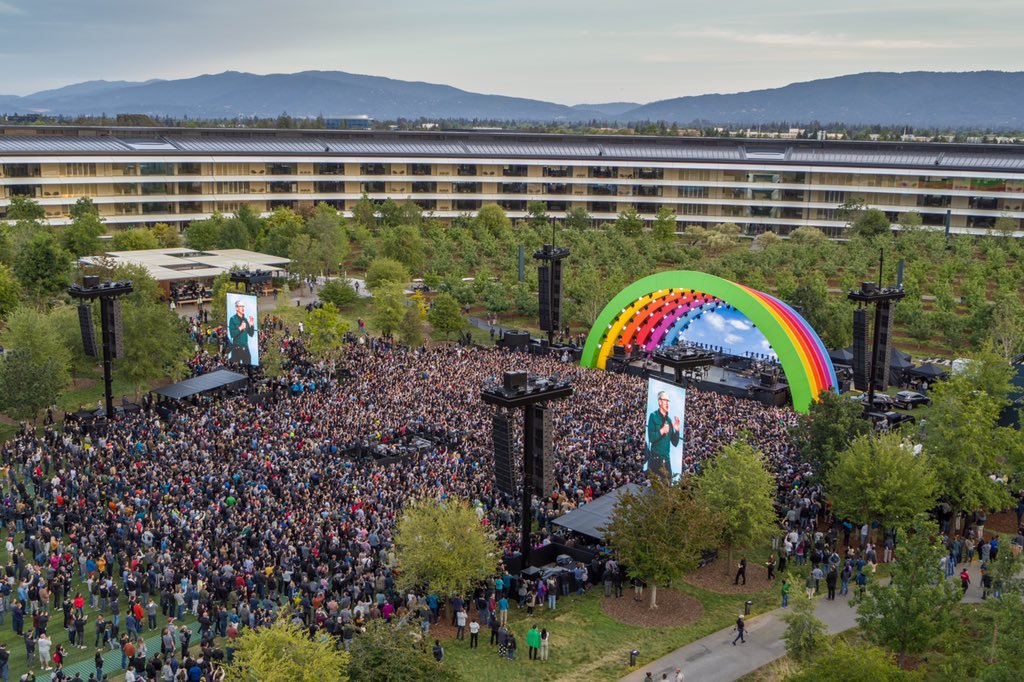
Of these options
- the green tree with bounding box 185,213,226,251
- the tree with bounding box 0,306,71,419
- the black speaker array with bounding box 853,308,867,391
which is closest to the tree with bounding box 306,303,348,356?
the tree with bounding box 0,306,71,419

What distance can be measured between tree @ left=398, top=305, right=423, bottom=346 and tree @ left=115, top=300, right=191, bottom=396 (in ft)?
39.3

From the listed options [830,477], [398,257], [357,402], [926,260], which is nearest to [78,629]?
[357,402]

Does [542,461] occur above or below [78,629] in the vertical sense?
above

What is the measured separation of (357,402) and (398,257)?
36410mm

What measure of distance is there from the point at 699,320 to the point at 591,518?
2633 cm

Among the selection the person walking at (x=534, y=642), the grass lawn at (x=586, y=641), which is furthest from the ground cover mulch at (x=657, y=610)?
the person walking at (x=534, y=642)

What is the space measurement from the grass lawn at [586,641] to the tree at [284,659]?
4.37 metres

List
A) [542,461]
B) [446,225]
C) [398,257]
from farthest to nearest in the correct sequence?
[446,225]
[398,257]
[542,461]

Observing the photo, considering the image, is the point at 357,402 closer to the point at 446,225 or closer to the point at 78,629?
the point at 78,629

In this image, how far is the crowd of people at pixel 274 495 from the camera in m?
22.9

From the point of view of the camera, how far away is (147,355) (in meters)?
41.6

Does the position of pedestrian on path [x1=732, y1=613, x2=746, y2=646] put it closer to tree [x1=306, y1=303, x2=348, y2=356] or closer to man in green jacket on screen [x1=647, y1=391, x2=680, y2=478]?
man in green jacket on screen [x1=647, y1=391, x2=680, y2=478]

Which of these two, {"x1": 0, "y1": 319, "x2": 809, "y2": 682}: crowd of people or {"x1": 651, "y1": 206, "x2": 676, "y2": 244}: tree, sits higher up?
{"x1": 651, "y1": 206, "x2": 676, "y2": 244}: tree

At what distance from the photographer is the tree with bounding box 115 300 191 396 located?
4131 cm
